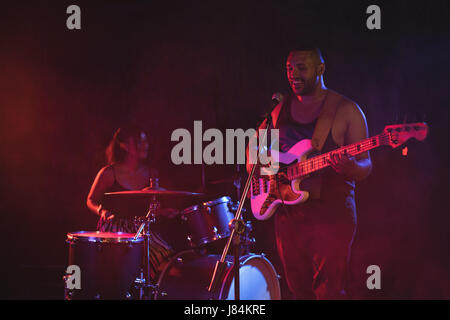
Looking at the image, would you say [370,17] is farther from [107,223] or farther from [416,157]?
[107,223]

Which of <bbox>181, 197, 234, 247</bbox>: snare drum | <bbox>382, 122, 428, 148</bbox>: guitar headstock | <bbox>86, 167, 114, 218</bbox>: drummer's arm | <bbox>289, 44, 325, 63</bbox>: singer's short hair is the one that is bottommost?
<bbox>181, 197, 234, 247</bbox>: snare drum

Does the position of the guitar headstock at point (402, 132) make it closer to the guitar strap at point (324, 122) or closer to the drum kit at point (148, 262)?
the guitar strap at point (324, 122)

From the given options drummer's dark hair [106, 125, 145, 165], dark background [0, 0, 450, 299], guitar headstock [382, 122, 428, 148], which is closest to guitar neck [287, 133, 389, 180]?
guitar headstock [382, 122, 428, 148]

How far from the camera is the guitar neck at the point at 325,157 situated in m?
2.82

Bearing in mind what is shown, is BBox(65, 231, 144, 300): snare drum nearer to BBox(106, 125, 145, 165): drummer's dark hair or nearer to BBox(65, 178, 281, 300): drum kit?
BBox(65, 178, 281, 300): drum kit

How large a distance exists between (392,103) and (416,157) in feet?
1.46

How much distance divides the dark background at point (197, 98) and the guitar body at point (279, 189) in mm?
523

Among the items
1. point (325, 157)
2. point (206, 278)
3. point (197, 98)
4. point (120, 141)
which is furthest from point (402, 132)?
point (120, 141)

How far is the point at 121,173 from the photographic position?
3973mm

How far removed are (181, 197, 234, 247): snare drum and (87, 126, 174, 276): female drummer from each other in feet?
2.28

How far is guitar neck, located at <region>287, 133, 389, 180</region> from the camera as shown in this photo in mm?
2816

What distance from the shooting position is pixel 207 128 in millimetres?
4055

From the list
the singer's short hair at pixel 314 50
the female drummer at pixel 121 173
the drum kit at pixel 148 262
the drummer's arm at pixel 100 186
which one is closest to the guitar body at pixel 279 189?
the drum kit at pixel 148 262
